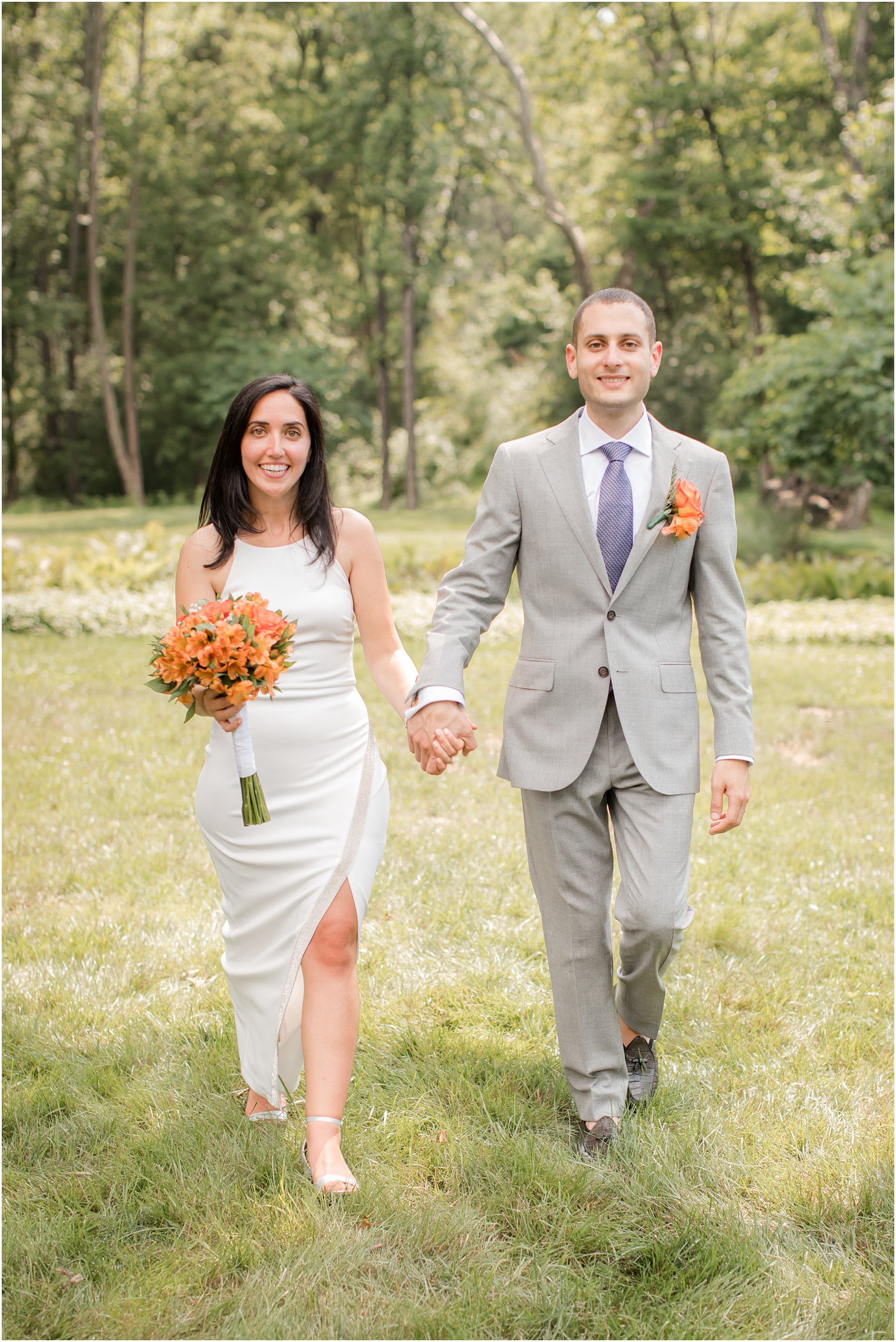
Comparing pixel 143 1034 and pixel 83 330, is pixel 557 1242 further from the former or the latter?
pixel 83 330

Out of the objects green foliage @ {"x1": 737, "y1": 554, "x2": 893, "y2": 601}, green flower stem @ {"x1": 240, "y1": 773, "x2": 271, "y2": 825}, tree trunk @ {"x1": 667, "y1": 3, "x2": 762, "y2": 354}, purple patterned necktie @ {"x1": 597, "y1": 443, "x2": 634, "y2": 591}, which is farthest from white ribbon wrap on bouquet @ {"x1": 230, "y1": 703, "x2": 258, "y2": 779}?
tree trunk @ {"x1": 667, "y1": 3, "x2": 762, "y2": 354}

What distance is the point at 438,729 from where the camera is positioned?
126 inches

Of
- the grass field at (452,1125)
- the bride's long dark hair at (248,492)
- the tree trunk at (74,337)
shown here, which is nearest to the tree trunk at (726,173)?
the tree trunk at (74,337)

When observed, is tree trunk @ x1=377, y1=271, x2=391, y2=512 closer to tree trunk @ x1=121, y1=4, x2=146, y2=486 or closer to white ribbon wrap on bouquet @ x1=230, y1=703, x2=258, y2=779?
tree trunk @ x1=121, y1=4, x2=146, y2=486

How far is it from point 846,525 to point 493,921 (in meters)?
25.1

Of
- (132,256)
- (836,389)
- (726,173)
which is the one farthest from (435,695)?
(132,256)

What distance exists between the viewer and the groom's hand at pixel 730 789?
130 inches

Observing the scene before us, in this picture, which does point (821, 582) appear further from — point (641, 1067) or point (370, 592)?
point (370, 592)

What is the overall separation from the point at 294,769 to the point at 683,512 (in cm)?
144

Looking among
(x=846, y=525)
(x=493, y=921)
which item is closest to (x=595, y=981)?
(x=493, y=921)

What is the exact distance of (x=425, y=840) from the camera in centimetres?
620

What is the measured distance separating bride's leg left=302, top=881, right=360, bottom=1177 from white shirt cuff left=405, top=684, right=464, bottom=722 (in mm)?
634

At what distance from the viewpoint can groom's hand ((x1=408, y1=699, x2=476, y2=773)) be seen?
3211 millimetres

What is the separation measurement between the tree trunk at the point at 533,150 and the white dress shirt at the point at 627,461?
23.3m
